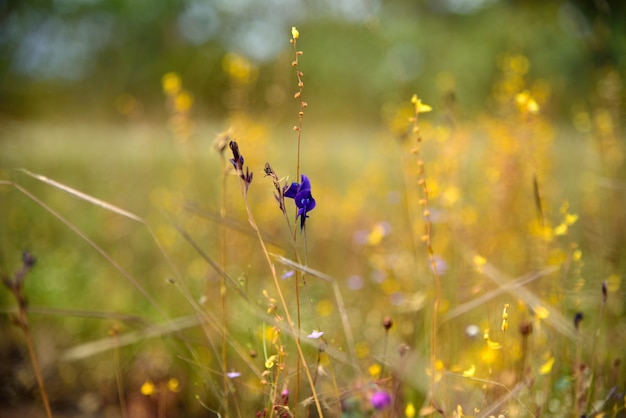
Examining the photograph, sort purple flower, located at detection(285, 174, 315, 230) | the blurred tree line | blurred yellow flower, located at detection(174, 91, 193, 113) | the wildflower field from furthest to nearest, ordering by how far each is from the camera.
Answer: the blurred tree line → blurred yellow flower, located at detection(174, 91, 193, 113) → the wildflower field → purple flower, located at detection(285, 174, 315, 230)

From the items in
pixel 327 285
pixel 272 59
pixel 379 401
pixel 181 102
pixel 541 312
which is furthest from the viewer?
pixel 272 59

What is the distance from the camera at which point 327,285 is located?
2.63 metres

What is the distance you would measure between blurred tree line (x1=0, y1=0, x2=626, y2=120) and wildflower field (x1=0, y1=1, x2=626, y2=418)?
5.22m

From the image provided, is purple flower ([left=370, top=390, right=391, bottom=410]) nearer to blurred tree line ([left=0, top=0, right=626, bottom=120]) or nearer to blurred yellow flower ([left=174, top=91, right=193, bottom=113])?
blurred yellow flower ([left=174, top=91, right=193, bottom=113])

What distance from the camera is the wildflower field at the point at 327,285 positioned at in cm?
125

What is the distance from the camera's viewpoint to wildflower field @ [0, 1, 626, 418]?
4.10 ft

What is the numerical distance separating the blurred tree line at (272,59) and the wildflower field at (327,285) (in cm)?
522

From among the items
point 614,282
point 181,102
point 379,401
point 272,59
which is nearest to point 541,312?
point 379,401

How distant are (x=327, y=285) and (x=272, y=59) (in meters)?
7.14

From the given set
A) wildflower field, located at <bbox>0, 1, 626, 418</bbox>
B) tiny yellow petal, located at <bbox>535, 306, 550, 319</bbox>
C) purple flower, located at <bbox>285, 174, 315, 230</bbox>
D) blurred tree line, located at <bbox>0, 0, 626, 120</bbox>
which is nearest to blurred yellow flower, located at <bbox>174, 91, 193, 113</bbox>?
wildflower field, located at <bbox>0, 1, 626, 418</bbox>

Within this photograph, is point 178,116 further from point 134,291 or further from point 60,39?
point 60,39

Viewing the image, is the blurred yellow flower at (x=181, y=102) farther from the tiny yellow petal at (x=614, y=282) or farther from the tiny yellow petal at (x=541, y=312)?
the tiny yellow petal at (x=614, y=282)

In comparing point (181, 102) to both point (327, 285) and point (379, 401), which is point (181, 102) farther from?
point (379, 401)

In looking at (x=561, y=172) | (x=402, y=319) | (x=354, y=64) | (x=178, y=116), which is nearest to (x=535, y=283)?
(x=402, y=319)
